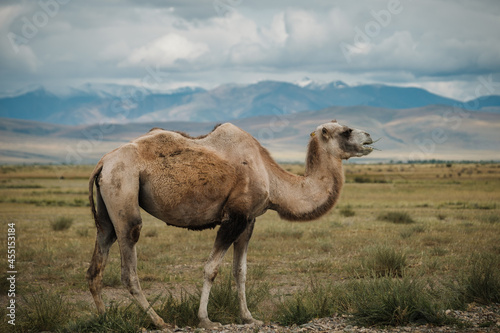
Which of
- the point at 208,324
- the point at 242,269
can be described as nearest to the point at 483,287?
the point at 242,269

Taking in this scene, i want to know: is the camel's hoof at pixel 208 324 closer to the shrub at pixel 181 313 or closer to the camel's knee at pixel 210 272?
the shrub at pixel 181 313

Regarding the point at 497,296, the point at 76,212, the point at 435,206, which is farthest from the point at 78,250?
the point at 435,206

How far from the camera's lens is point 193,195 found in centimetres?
886

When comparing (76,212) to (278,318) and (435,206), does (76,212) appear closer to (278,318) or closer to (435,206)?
(435,206)

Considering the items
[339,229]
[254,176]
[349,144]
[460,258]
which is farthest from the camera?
[339,229]

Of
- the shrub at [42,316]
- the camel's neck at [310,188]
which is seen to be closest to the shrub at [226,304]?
the camel's neck at [310,188]

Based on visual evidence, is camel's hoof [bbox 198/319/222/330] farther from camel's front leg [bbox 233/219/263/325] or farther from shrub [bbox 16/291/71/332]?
shrub [bbox 16/291/71/332]

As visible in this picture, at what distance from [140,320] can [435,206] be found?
29.3m

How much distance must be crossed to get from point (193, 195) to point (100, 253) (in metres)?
1.72

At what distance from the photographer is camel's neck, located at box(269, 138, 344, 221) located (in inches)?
383

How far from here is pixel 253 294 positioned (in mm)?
10531

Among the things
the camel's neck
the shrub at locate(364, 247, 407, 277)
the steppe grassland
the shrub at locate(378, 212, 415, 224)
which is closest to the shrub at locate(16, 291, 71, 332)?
the steppe grassland

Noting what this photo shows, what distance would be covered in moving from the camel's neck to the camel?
0.02 meters

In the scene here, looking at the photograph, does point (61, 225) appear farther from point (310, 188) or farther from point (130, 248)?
point (310, 188)
